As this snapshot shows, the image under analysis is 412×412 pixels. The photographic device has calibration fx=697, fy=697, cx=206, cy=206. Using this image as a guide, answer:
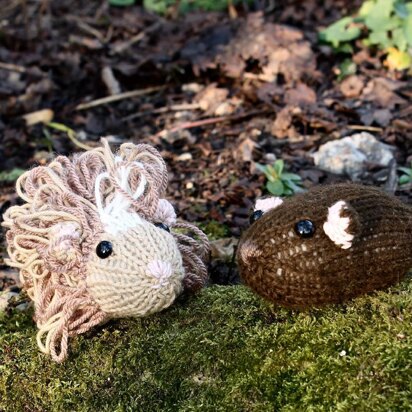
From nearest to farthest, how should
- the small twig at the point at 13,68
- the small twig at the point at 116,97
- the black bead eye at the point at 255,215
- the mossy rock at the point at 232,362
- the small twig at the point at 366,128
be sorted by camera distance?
the mossy rock at the point at 232,362
the black bead eye at the point at 255,215
the small twig at the point at 366,128
the small twig at the point at 116,97
the small twig at the point at 13,68

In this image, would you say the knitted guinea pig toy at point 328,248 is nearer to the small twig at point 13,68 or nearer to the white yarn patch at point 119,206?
the white yarn patch at point 119,206

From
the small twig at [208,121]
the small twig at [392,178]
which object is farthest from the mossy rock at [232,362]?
the small twig at [208,121]

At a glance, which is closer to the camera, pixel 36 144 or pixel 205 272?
pixel 205 272

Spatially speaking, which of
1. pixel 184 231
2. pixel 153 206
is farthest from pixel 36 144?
pixel 153 206

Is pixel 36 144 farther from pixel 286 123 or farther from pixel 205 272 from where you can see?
pixel 205 272

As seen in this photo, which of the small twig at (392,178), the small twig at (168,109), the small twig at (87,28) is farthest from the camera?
the small twig at (87,28)

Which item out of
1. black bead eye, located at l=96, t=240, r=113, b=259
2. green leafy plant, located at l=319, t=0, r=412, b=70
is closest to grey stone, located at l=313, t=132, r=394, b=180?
green leafy plant, located at l=319, t=0, r=412, b=70

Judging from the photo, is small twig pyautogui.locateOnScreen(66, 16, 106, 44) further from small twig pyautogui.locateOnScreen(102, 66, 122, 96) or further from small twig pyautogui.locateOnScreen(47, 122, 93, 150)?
small twig pyautogui.locateOnScreen(47, 122, 93, 150)
